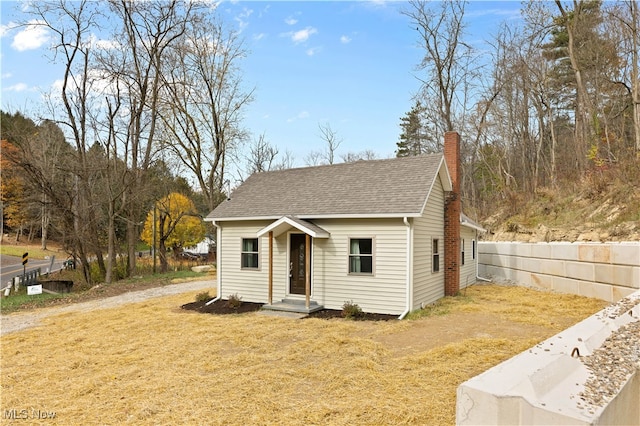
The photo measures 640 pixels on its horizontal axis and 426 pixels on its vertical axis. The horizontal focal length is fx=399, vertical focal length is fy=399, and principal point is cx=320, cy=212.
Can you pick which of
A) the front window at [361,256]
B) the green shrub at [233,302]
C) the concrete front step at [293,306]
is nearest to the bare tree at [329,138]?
the green shrub at [233,302]

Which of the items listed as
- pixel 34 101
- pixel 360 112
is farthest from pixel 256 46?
pixel 34 101

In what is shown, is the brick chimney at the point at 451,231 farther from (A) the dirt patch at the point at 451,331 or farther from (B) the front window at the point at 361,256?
(B) the front window at the point at 361,256

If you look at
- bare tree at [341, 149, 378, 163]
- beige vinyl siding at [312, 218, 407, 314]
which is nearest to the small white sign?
beige vinyl siding at [312, 218, 407, 314]

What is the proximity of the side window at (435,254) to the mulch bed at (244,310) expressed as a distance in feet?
8.63

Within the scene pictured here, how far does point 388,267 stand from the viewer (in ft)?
33.0

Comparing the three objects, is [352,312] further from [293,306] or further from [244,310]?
[244,310]

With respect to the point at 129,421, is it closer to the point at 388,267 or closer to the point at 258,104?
the point at 388,267

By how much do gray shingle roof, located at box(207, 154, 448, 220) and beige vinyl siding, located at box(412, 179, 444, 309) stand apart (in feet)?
2.29

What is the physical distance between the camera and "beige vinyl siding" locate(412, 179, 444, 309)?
10338 mm

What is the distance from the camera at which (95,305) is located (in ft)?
43.2

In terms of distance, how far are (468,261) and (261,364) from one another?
1088 centimetres

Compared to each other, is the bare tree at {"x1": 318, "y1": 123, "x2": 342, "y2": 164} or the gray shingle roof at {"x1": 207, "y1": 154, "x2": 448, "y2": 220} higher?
the bare tree at {"x1": 318, "y1": 123, "x2": 342, "y2": 164}

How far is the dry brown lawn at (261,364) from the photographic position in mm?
4641

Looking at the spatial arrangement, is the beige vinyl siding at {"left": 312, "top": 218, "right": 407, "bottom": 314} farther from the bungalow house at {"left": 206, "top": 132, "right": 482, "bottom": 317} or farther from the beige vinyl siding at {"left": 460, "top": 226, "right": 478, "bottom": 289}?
the beige vinyl siding at {"left": 460, "top": 226, "right": 478, "bottom": 289}
